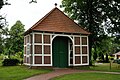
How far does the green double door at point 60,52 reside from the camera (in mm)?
27306

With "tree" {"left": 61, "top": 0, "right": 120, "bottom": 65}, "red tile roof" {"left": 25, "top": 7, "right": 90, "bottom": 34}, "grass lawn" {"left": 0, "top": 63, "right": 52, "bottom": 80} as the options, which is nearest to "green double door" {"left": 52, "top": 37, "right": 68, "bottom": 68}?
"red tile roof" {"left": 25, "top": 7, "right": 90, "bottom": 34}

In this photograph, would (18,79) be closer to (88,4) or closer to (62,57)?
(62,57)

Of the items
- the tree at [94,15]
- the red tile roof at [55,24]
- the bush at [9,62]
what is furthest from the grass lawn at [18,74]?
the tree at [94,15]

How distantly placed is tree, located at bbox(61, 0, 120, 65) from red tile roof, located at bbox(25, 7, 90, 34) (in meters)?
6.58

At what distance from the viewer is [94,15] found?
115 feet

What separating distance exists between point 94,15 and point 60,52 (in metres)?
10.2

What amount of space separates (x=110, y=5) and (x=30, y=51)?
1375 cm

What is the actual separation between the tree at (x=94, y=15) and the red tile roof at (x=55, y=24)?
6.58m

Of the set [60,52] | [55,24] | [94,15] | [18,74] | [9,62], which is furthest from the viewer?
[94,15]

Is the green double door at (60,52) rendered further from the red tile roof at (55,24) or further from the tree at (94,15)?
the tree at (94,15)

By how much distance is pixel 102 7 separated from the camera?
112 feet

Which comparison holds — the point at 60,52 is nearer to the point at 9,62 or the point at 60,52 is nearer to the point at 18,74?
the point at 18,74

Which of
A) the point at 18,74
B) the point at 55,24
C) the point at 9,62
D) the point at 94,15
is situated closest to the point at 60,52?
the point at 55,24

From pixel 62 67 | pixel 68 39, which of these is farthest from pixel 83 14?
pixel 62 67
